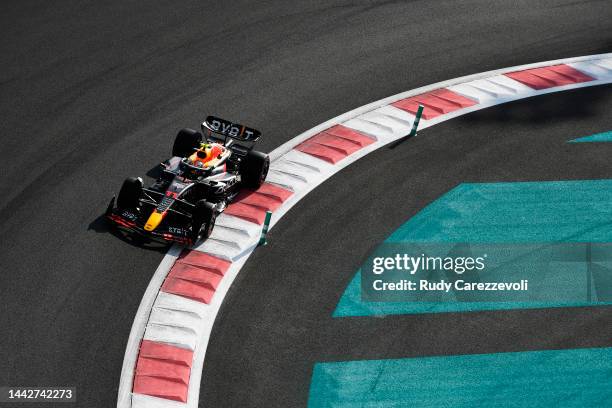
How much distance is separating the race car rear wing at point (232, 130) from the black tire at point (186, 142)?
0.50 m

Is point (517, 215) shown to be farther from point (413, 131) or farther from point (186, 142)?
point (186, 142)

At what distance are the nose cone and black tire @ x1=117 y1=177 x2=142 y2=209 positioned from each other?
498mm

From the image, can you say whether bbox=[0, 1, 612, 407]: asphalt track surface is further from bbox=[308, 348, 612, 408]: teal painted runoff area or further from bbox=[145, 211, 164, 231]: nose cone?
bbox=[145, 211, 164, 231]: nose cone

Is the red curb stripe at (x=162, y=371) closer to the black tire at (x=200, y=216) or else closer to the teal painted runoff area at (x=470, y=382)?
the teal painted runoff area at (x=470, y=382)

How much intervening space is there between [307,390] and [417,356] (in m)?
2.21

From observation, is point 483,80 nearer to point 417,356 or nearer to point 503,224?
point 503,224

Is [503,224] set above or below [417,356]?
above

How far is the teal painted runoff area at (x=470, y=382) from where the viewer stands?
13.5 metres

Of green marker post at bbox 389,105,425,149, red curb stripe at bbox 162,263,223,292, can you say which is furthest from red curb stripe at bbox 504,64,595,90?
red curb stripe at bbox 162,263,223,292

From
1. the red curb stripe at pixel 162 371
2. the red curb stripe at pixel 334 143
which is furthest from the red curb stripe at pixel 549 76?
the red curb stripe at pixel 162 371

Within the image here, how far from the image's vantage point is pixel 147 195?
53.7 feet

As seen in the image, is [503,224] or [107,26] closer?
[503,224]

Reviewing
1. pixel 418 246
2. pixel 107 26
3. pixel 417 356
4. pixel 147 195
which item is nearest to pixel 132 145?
pixel 147 195

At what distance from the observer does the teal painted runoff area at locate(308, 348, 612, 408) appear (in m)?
13.5
